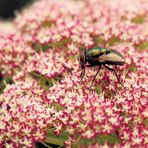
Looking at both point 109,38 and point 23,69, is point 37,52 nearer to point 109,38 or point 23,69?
point 23,69

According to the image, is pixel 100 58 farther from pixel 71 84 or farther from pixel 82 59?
pixel 71 84

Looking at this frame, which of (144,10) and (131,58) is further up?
(144,10)

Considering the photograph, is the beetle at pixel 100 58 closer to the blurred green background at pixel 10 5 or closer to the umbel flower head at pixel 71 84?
the umbel flower head at pixel 71 84

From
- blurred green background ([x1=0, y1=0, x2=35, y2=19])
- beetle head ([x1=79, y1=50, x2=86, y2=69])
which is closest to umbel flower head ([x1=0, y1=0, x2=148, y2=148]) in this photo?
beetle head ([x1=79, y1=50, x2=86, y2=69])

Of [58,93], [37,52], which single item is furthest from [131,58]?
[37,52]

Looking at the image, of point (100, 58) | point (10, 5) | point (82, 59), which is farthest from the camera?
point (10, 5)

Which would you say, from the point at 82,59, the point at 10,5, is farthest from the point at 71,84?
the point at 10,5

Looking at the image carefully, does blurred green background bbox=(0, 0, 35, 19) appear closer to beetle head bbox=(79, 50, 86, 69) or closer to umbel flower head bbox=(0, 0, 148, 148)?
umbel flower head bbox=(0, 0, 148, 148)
